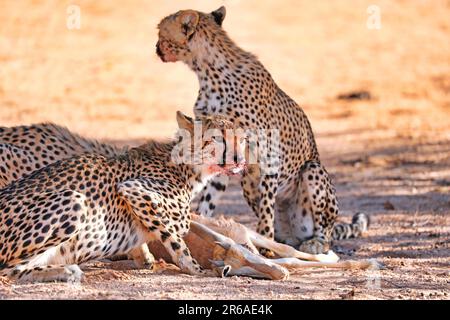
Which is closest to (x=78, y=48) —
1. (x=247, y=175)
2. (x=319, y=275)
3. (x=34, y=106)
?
(x=34, y=106)

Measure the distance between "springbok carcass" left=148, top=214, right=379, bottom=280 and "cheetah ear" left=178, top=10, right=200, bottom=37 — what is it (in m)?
1.82

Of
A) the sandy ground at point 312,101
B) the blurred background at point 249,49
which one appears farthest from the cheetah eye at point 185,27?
the blurred background at point 249,49

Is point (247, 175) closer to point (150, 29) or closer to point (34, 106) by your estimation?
point (34, 106)

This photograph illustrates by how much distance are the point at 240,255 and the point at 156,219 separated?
0.66 metres

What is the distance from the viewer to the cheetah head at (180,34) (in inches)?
343

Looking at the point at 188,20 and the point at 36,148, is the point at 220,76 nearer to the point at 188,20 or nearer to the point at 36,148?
the point at 188,20

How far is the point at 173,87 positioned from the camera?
1694cm

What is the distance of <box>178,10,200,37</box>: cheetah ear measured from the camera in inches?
343

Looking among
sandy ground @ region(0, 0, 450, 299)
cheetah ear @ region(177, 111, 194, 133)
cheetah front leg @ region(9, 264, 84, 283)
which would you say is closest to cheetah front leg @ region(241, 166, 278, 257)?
sandy ground @ region(0, 0, 450, 299)

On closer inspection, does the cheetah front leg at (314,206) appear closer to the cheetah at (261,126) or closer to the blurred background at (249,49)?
the cheetah at (261,126)

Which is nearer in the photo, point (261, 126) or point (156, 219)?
point (156, 219)

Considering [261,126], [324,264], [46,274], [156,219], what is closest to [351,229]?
[261,126]

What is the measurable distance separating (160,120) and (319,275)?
8.07 m

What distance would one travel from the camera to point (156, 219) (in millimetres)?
7078
